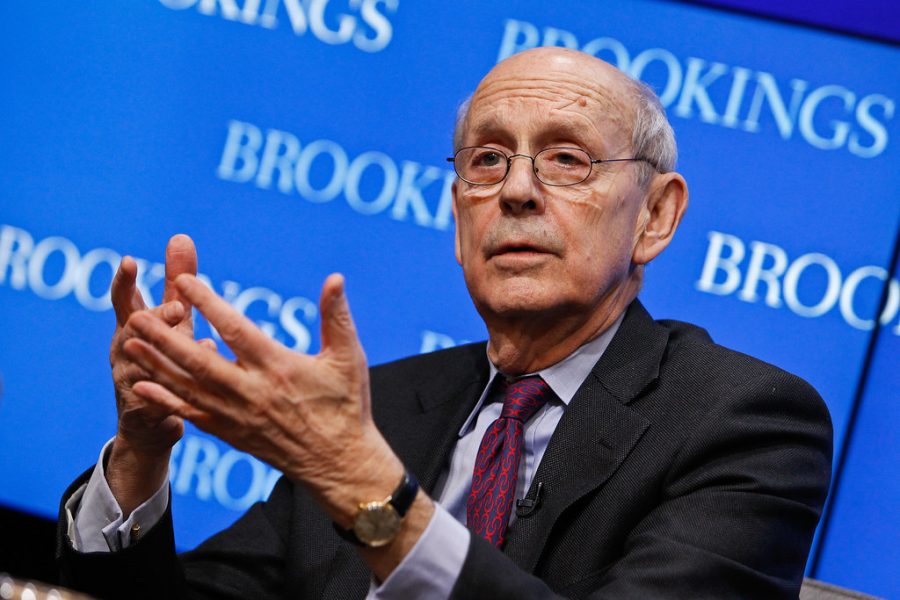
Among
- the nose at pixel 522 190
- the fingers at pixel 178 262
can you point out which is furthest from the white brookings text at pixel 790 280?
the fingers at pixel 178 262

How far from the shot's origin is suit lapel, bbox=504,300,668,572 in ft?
6.17

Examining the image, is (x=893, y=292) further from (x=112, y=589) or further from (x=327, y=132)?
(x=112, y=589)

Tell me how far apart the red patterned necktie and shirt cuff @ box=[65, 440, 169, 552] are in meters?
0.61

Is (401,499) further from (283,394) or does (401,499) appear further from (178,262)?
(178,262)

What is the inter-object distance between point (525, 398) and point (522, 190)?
0.43 meters

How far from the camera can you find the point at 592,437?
1977 millimetres

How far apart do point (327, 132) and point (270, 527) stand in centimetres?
132

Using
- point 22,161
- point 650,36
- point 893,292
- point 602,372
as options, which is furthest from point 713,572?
point 22,161

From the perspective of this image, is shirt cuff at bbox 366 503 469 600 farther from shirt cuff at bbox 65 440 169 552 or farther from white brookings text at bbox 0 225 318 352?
white brookings text at bbox 0 225 318 352

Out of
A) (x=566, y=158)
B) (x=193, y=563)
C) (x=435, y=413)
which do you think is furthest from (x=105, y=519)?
(x=566, y=158)

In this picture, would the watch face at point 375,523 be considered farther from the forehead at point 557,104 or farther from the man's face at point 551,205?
the forehead at point 557,104

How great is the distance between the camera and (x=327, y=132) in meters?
3.16

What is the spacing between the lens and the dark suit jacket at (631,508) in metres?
1.68

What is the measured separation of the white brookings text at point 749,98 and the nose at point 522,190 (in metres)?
0.85
